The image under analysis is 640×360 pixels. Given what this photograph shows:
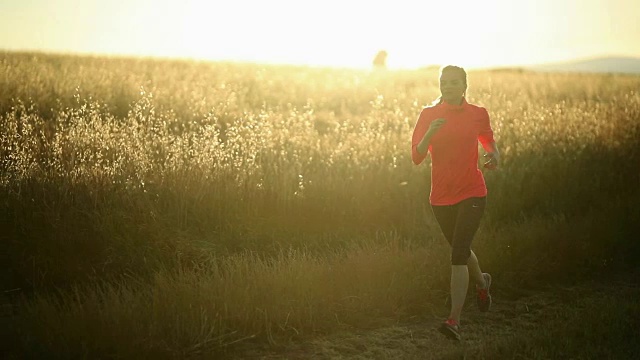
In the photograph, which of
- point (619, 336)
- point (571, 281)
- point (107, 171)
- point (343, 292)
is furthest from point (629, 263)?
point (107, 171)

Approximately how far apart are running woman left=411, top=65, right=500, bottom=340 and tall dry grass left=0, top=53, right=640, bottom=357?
37.2 inches

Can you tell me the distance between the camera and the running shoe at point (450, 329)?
19.4ft

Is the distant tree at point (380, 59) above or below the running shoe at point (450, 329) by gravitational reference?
above

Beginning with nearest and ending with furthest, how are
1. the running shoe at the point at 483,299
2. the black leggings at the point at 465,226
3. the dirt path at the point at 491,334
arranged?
the dirt path at the point at 491,334
the black leggings at the point at 465,226
the running shoe at the point at 483,299

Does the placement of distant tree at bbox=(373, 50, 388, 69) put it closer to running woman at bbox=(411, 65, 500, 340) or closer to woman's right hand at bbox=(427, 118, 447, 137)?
running woman at bbox=(411, 65, 500, 340)

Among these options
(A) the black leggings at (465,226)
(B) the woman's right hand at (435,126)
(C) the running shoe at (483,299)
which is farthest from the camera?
(C) the running shoe at (483,299)

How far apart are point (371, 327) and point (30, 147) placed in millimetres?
5997

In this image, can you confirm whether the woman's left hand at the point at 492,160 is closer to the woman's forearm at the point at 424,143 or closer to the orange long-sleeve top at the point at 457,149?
the orange long-sleeve top at the point at 457,149

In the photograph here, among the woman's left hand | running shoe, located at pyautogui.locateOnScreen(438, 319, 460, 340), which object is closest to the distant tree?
the woman's left hand

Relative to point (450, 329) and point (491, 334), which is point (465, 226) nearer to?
point (450, 329)

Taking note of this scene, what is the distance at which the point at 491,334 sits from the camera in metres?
6.28

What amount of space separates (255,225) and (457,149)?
362 cm

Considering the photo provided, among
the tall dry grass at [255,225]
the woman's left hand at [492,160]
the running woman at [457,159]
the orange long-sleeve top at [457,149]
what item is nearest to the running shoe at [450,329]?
the running woman at [457,159]

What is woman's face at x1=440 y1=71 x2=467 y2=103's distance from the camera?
5957 mm
